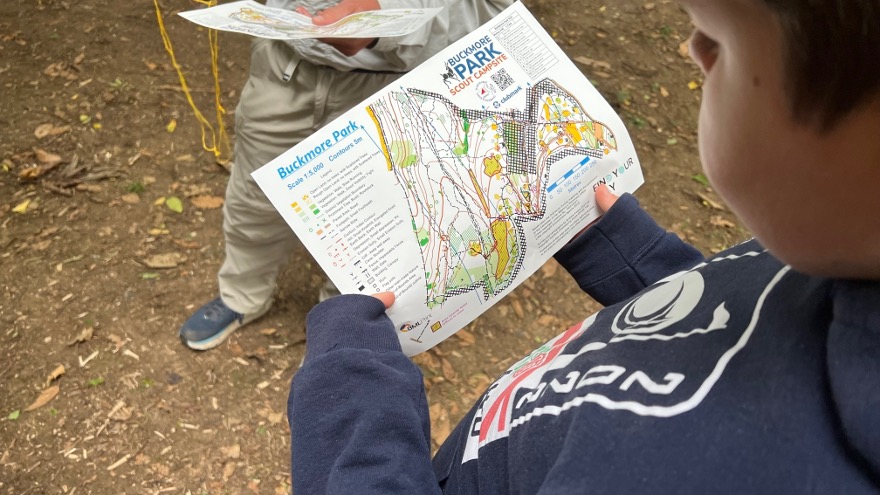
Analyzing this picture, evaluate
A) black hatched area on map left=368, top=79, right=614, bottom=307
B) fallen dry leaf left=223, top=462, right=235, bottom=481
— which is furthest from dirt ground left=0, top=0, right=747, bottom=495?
black hatched area on map left=368, top=79, right=614, bottom=307

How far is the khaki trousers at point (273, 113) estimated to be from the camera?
51.2 inches

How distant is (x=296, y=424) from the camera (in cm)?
70

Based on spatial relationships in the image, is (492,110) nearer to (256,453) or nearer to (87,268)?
(256,453)

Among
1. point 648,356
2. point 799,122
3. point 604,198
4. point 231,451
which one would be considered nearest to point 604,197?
point 604,198

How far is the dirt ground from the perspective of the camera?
5.19 feet

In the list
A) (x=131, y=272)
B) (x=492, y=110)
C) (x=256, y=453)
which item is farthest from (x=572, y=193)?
(x=131, y=272)

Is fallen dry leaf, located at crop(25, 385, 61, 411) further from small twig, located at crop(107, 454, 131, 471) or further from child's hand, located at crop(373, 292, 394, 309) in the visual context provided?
child's hand, located at crop(373, 292, 394, 309)

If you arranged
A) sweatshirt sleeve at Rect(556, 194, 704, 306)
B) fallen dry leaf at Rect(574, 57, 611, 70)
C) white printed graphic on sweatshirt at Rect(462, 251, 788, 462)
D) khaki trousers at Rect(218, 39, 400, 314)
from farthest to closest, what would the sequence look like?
fallen dry leaf at Rect(574, 57, 611, 70)
khaki trousers at Rect(218, 39, 400, 314)
sweatshirt sleeve at Rect(556, 194, 704, 306)
white printed graphic on sweatshirt at Rect(462, 251, 788, 462)

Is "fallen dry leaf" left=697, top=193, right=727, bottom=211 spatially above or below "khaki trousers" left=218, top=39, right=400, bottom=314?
below

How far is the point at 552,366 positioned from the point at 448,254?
346 millimetres

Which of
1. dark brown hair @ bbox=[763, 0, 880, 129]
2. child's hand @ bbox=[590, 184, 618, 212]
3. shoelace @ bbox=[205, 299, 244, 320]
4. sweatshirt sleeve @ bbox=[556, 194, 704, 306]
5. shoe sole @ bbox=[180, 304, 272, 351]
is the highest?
dark brown hair @ bbox=[763, 0, 880, 129]

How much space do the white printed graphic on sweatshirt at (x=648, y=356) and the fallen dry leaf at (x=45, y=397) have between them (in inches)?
Result: 54.8

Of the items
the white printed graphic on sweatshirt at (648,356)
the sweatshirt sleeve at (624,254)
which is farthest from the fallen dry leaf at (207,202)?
the white printed graphic on sweatshirt at (648,356)

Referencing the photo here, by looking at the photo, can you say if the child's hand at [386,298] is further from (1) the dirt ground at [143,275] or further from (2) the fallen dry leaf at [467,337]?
(2) the fallen dry leaf at [467,337]
